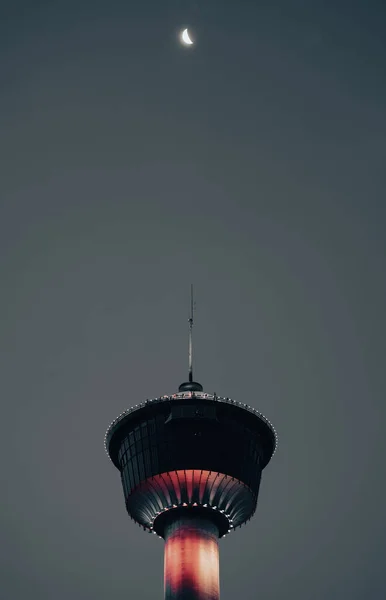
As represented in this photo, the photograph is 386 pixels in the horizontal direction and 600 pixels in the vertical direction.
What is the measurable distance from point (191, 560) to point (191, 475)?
366 inches

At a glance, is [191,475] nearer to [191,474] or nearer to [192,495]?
[191,474]

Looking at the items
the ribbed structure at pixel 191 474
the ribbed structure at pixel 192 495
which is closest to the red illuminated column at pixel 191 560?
the ribbed structure at pixel 191 474

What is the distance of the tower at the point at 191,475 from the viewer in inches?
3875

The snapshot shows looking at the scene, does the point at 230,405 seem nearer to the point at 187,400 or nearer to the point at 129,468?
the point at 187,400

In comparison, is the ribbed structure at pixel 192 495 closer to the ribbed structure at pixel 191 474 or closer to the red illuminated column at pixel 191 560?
the ribbed structure at pixel 191 474

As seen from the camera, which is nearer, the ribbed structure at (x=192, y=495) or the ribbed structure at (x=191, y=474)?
the ribbed structure at (x=191, y=474)

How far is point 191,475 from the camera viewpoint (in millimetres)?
98938

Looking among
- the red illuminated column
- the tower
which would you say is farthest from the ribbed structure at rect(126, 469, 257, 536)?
the red illuminated column

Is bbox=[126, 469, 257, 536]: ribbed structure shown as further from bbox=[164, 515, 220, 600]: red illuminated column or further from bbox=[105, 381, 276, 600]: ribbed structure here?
bbox=[164, 515, 220, 600]: red illuminated column

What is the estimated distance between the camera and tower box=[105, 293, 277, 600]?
9844 cm

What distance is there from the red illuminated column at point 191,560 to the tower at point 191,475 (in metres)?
0.11

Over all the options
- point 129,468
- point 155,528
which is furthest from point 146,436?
point 155,528

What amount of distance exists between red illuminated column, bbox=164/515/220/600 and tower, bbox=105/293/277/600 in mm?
109

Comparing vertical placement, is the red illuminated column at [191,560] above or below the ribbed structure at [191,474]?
below
